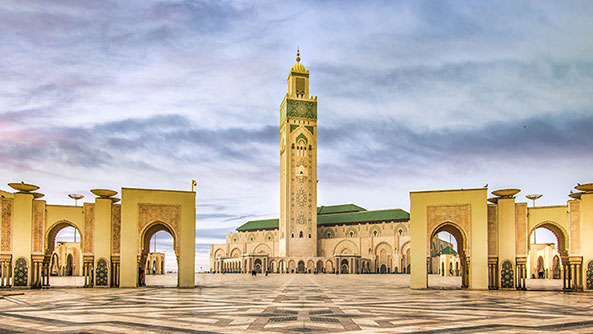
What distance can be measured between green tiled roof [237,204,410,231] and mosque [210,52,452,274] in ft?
0.56

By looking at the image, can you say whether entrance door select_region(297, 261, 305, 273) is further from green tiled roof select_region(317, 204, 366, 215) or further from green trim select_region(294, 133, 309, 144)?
green trim select_region(294, 133, 309, 144)

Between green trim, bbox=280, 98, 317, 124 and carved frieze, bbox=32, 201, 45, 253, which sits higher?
green trim, bbox=280, 98, 317, 124

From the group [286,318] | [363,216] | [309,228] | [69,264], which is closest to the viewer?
[286,318]

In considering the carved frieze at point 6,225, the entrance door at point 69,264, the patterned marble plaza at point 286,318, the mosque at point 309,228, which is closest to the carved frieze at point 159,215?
the carved frieze at point 6,225

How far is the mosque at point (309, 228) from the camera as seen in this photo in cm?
6400

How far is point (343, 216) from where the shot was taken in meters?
A: 73.8

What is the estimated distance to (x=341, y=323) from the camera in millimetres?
8375

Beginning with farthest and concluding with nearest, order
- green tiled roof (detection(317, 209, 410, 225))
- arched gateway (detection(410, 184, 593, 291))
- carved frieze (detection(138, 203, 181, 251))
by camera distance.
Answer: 1. green tiled roof (detection(317, 209, 410, 225))
2. carved frieze (detection(138, 203, 181, 251))
3. arched gateway (detection(410, 184, 593, 291))

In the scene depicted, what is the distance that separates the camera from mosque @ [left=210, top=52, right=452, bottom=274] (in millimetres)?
64000

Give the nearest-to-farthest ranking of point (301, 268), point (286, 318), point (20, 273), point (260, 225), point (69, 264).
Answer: point (286, 318) < point (20, 273) < point (69, 264) < point (301, 268) < point (260, 225)

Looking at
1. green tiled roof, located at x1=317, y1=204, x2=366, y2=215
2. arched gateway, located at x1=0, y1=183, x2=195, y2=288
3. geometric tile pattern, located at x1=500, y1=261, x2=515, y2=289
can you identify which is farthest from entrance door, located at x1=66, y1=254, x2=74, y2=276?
green tiled roof, located at x1=317, y1=204, x2=366, y2=215

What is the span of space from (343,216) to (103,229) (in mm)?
55272

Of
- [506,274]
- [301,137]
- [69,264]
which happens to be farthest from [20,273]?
[301,137]

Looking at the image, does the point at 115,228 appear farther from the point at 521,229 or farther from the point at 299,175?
the point at 299,175
